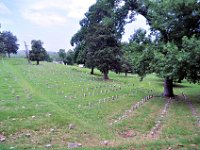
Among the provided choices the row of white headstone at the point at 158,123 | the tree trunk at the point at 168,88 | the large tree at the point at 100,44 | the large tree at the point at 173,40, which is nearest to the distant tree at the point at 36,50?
the large tree at the point at 100,44

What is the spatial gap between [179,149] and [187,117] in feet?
27.2

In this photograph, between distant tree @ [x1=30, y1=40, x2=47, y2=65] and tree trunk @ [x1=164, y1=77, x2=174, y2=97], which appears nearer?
tree trunk @ [x1=164, y1=77, x2=174, y2=97]

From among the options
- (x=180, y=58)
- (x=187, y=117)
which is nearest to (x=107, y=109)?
(x=187, y=117)

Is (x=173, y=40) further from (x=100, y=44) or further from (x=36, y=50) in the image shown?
(x=36, y=50)

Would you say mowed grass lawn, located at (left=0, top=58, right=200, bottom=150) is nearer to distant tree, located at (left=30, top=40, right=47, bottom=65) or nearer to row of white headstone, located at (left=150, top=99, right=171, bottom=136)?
row of white headstone, located at (left=150, top=99, right=171, bottom=136)

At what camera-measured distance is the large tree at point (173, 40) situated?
68.2 feet

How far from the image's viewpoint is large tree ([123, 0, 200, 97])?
20.8m

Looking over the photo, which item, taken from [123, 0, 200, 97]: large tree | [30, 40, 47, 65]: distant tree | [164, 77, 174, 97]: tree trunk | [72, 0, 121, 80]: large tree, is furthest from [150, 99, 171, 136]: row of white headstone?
[30, 40, 47, 65]: distant tree

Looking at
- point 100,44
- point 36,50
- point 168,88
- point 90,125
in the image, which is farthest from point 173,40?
point 36,50

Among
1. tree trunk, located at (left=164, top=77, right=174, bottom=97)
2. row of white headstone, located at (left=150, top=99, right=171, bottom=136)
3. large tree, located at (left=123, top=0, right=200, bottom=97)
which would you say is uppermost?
large tree, located at (left=123, top=0, right=200, bottom=97)

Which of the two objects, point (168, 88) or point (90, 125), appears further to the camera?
point (168, 88)

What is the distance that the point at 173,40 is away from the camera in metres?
24.2

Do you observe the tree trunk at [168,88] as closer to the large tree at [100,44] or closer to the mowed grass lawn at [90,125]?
the mowed grass lawn at [90,125]

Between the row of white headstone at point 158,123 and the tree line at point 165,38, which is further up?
the tree line at point 165,38
